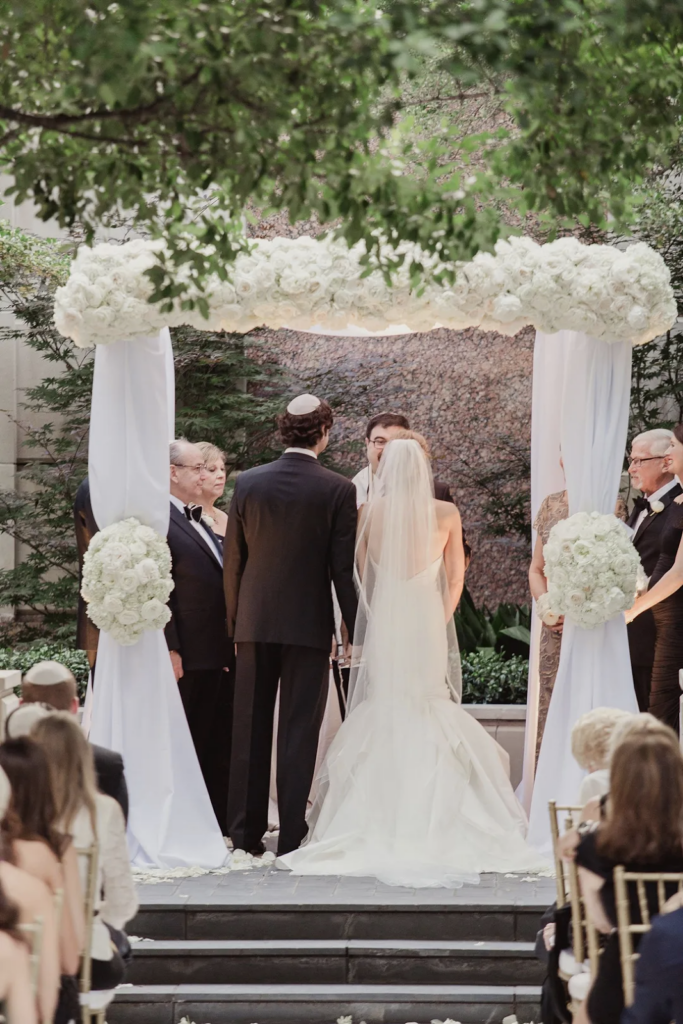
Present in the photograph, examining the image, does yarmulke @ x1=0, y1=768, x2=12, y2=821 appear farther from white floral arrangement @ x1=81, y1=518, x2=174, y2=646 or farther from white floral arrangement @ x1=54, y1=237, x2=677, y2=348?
white floral arrangement @ x1=54, y1=237, x2=677, y2=348

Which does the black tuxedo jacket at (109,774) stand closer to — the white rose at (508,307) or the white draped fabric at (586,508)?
the white draped fabric at (586,508)

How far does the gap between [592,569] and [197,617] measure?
6.73 feet

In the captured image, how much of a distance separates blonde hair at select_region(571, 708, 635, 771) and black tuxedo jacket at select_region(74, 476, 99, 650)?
332cm

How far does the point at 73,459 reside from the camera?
36.2 ft

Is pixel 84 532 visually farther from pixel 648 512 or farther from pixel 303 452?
pixel 648 512

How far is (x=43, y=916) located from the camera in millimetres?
3328

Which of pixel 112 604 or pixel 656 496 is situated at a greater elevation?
pixel 656 496

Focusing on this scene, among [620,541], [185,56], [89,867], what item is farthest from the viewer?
[620,541]

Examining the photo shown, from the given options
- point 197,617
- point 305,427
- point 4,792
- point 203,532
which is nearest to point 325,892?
point 197,617

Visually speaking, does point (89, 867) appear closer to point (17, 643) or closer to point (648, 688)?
point (648, 688)

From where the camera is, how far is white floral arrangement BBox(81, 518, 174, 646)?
6445 mm

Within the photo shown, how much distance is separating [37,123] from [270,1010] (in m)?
3.58

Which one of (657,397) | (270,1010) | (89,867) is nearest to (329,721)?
(270,1010)

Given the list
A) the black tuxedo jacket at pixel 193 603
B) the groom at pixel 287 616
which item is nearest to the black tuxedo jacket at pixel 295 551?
the groom at pixel 287 616
